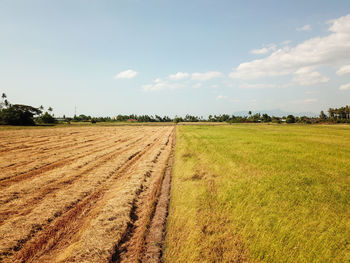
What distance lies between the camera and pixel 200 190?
7.71 meters

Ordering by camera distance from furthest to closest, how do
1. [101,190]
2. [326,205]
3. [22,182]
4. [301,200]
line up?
[22,182], [101,190], [301,200], [326,205]

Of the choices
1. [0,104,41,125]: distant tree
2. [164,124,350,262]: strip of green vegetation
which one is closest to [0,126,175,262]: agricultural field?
[164,124,350,262]: strip of green vegetation

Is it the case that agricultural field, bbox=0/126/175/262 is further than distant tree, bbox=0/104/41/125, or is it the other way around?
distant tree, bbox=0/104/41/125

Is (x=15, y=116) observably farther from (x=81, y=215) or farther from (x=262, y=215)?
(x=262, y=215)

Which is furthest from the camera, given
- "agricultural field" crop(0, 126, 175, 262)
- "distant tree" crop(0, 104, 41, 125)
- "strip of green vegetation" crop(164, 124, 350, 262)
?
"distant tree" crop(0, 104, 41, 125)

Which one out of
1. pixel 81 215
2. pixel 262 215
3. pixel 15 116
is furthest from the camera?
pixel 15 116

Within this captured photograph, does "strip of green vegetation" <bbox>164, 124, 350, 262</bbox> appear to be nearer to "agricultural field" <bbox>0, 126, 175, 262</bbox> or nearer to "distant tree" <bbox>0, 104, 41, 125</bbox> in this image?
"agricultural field" <bbox>0, 126, 175, 262</bbox>

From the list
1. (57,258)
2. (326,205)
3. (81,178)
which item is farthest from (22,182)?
(326,205)

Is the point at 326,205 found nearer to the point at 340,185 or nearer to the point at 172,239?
the point at 340,185

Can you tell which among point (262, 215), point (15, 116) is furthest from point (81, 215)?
point (15, 116)

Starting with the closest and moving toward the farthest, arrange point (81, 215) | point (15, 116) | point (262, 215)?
point (262, 215)
point (81, 215)
point (15, 116)

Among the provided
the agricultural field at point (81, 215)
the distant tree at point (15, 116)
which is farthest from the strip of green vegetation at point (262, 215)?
the distant tree at point (15, 116)

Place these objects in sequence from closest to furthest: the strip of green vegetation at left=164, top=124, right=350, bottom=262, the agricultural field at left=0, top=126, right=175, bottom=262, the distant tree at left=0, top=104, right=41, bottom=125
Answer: the strip of green vegetation at left=164, top=124, right=350, bottom=262, the agricultural field at left=0, top=126, right=175, bottom=262, the distant tree at left=0, top=104, right=41, bottom=125

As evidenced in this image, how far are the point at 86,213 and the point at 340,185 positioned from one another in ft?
33.7
